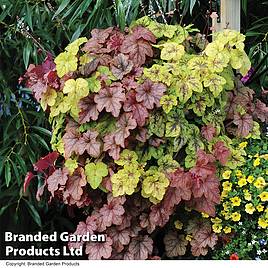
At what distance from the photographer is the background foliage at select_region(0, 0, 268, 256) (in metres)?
2.38

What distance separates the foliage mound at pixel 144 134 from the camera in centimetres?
194

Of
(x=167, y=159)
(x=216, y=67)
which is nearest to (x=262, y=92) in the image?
(x=216, y=67)

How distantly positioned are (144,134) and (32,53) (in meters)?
0.70

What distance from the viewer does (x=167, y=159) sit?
1983 mm

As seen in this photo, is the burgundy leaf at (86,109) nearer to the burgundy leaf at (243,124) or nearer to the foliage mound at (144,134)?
the foliage mound at (144,134)

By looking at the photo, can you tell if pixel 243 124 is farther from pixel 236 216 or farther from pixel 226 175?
pixel 236 216

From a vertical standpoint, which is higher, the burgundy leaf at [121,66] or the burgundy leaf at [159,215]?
the burgundy leaf at [121,66]

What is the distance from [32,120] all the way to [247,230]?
3.31 ft

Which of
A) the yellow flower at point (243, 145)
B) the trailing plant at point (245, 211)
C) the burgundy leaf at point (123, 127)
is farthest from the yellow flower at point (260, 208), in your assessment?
the burgundy leaf at point (123, 127)

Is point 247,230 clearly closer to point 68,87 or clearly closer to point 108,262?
point 108,262

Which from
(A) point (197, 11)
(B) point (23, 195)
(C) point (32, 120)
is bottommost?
(B) point (23, 195)

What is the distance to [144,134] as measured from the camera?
1.96 metres

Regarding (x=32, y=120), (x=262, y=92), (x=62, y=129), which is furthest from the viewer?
(x=32, y=120)

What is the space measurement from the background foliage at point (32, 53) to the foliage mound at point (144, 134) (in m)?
0.29
